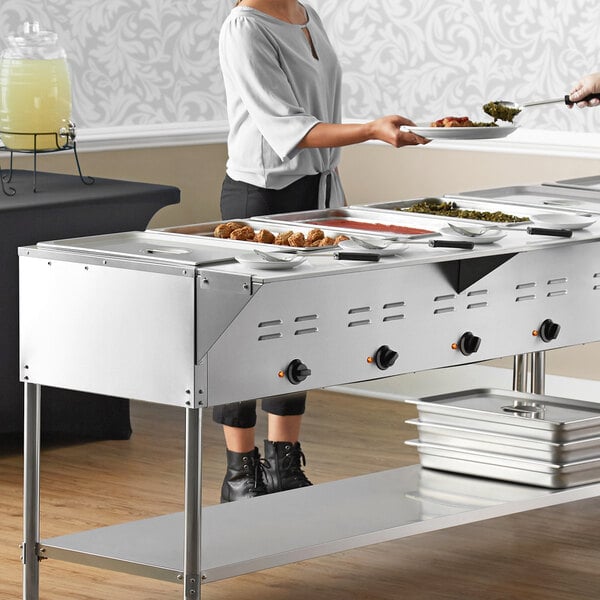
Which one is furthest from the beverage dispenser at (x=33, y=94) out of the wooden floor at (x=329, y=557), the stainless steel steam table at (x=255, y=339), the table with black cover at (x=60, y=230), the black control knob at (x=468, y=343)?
the black control knob at (x=468, y=343)

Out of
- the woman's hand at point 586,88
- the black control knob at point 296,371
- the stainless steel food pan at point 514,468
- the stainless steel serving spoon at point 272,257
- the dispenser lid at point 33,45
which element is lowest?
the stainless steel food pan at point 514,468

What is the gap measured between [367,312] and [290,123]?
789 mm

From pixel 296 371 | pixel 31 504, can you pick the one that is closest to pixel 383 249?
pixel 296 371

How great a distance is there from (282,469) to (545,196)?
1.00 meters

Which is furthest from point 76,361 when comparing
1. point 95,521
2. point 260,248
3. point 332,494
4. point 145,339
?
point 95,521

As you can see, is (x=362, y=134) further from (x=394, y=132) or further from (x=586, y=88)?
(x=586, y=88)

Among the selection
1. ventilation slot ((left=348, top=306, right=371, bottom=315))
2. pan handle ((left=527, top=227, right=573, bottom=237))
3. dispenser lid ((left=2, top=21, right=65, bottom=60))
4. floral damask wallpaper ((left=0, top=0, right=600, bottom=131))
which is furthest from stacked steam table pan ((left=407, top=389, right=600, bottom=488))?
floral damask wallpaper ((left=0, top=0, right=600, bottom=131))

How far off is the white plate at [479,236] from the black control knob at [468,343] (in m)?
0.20

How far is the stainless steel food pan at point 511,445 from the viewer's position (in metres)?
3.36

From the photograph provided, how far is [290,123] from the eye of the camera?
3.61 metres

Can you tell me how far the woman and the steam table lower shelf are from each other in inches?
16.4

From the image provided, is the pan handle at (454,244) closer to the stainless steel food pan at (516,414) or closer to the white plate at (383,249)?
the white plate at (383,249)

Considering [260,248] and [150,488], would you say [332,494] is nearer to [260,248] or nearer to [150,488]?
[260,248]

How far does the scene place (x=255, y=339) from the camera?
2801 millimetres
